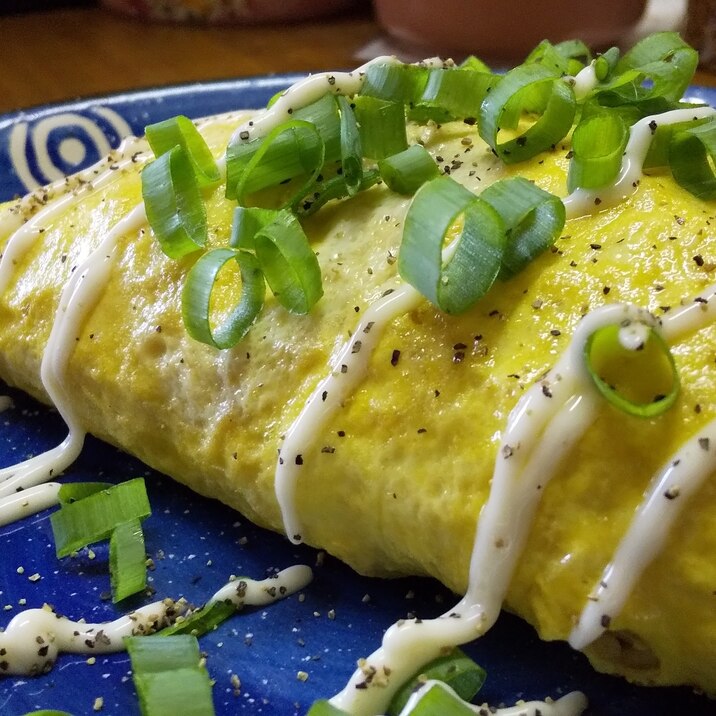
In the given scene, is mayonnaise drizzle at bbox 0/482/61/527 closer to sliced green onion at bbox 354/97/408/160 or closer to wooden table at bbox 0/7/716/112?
sliced green onion at bbox 354/97/408/160

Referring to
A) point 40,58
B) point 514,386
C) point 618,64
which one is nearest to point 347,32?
point 40,58

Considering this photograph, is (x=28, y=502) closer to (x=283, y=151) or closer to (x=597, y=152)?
(x=283, y=151)

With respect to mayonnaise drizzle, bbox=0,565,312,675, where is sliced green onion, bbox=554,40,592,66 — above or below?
above

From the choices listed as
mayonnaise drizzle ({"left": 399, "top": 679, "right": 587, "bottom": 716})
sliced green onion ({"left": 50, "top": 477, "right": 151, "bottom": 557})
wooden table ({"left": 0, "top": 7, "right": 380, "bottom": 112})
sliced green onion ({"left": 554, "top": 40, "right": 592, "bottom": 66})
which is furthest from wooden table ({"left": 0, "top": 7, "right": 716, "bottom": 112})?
mayonnaise drizzle ({"left": 399, "top": 679, "right": 587, "bottom": 716})

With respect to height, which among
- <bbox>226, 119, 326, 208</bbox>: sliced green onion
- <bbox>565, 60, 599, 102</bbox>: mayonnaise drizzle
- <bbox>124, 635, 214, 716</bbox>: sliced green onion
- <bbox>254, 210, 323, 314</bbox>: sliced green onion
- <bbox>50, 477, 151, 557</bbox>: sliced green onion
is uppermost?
<bbox>565, 60, 599, 102</bbox>: mayonnaise drizzle

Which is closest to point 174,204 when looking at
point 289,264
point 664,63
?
point 289,264

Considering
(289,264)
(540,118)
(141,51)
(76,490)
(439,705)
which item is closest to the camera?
(439,705)

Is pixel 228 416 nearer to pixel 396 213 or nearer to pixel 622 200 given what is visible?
pixel 396 213
